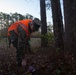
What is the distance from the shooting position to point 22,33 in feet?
27.5

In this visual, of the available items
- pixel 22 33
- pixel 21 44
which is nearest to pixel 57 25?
pixel 21 44

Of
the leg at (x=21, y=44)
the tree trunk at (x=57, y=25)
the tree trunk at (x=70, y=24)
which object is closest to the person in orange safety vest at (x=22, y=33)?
the leg at (x=21, y=44)

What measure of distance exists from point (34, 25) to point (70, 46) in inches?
97.4

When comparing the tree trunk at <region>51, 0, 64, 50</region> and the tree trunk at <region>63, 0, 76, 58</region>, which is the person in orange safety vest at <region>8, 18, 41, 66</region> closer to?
the tree trunk at <region>63, 0, 76, 58</region>

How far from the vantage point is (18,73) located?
28.3 feet

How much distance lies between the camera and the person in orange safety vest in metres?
8.08

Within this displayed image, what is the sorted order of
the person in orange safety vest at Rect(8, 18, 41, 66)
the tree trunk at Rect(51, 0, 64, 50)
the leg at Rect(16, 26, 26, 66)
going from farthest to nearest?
the tree trunk at Rect(51, 0, 64, 50)
the leg at Rect(16, 26, 26, 66)
the person in orange safety vest at Rect(8, 18, 41, 66)

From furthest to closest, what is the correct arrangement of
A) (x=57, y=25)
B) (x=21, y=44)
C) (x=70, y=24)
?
(x=57, y=25), (x=70, y=24), (x=21, y=44)

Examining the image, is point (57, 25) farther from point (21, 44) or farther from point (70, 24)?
point (21, 44)

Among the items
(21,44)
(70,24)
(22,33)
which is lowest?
(21,44)

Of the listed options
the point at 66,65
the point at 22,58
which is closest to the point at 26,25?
the point at 22,58

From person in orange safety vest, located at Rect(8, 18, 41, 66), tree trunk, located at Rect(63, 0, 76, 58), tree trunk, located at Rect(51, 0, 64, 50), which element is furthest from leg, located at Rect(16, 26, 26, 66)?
tree trunk, located at Rect(51, 0, 64, 50)

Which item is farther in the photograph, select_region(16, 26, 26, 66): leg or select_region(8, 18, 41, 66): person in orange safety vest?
select_region(16, 26, 26, 66): leg

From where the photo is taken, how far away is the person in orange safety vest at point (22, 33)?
26.5ft
